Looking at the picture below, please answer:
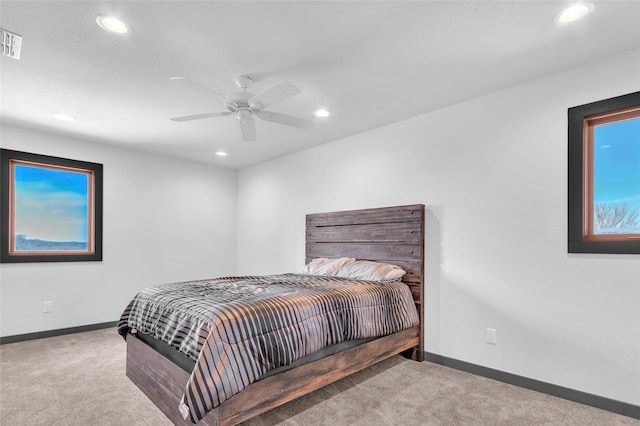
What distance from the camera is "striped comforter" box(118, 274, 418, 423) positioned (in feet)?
5.81

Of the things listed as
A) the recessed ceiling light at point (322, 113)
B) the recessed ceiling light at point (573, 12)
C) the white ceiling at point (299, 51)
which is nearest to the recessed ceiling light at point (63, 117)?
the white ceiling at point (299, 51)

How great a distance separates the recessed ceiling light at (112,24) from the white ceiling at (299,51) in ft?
0.13

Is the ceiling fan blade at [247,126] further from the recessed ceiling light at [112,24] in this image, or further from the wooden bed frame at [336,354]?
the wooden bed frame at [336,354]

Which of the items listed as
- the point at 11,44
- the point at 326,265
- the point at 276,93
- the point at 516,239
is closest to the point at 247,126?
the point at 276,93

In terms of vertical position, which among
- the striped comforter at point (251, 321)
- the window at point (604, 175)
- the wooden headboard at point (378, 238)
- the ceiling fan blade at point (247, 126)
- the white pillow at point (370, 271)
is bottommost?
the striped comforter at point (251, 321)

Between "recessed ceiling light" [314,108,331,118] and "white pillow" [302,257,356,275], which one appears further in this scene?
"white pillow" [302,257,356,275]

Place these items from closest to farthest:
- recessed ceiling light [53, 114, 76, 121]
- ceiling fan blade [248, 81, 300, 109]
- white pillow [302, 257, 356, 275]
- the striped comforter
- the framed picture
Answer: the striped comforter < ceiling fan blade [248, 81, 300, 109] < recessed ceiling light [53, 114, 76, 121] < white pillow [302, 257, 356, 275] < the framed picture

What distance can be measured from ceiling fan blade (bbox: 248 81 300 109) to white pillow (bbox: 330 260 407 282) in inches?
74.2

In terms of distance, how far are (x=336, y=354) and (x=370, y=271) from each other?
3.58ft

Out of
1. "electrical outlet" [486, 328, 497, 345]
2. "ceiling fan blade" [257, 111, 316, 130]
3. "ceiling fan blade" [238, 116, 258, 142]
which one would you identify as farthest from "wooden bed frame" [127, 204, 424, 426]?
"ceiling fan blade" [238, 116, 258, 142]

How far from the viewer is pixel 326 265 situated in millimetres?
3793

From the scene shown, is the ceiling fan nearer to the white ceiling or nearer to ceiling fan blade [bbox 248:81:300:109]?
ceiling fan blade [bbox 248:81:300:109]

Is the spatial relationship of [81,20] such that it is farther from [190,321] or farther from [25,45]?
[190,321]

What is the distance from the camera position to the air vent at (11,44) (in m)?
2.04
